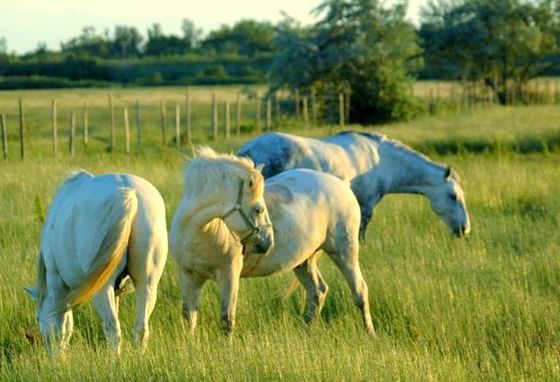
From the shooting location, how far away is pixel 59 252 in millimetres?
6090

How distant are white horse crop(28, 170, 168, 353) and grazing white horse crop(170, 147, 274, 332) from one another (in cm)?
54

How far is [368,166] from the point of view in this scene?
471 inches

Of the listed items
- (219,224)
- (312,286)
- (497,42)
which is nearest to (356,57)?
(497,42)

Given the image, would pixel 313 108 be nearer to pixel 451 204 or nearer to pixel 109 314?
pixel 451 204

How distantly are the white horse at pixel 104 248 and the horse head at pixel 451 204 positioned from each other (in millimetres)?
6154

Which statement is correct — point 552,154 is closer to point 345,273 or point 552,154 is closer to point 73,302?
point 345,273

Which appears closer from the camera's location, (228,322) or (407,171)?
(228,322)

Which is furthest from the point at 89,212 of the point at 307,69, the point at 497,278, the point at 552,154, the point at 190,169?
the point at 307,69

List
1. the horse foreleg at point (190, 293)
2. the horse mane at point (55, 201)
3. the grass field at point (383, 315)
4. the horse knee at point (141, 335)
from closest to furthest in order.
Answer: the grass field at point (383, 315) → the horse knee at point (141, 335) → the horse mane at point (55, 201) → the horse foreleg at point (190, 293)

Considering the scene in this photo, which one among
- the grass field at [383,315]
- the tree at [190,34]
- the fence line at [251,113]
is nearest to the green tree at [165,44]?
the tree at [190,34]

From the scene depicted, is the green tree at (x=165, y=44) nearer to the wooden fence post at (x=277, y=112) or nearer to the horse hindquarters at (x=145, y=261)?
the wooden fence post at (x=277, y=112)

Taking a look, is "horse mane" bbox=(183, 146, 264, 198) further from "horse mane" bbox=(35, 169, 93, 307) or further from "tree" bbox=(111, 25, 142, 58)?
"tree" bbox=(111, 25, 142, 58)

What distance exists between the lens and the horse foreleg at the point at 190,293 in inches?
282

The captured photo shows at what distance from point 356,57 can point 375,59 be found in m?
0.80
